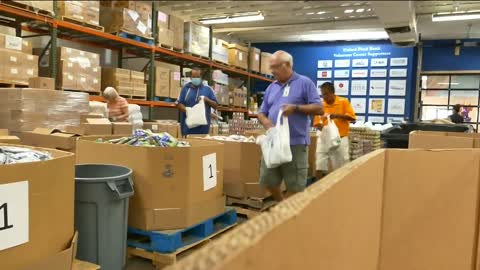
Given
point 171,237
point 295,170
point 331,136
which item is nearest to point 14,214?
point 171,237

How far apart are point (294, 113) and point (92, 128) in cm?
174

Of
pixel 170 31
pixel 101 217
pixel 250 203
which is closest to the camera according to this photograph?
pixel 101 217

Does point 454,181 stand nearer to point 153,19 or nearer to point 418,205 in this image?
point 418,205

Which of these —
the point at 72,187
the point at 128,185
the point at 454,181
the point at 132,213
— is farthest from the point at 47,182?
the point at 454,181

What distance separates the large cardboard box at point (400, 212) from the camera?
28.9 inches

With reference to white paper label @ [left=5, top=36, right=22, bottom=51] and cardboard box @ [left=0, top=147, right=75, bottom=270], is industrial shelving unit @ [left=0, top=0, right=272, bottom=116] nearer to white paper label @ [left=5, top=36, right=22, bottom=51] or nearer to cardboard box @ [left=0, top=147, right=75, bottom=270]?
white paper label @ [left=5, top=36, right=22, bottom=51]

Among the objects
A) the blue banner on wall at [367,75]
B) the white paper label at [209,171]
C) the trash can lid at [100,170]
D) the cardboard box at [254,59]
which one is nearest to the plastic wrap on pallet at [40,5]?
the trash can lid at [100,170]

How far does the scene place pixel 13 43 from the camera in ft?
13.6

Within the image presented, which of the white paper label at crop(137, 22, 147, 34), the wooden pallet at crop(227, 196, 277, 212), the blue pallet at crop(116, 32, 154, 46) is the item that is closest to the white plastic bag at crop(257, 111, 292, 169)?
the wooden pallet at crop(227, 196, 277, 212)

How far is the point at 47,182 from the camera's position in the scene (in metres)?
1.59

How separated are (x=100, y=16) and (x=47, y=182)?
4609mm

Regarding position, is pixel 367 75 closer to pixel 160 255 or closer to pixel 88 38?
pixel 88 38

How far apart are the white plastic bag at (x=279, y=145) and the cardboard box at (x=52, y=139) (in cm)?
149

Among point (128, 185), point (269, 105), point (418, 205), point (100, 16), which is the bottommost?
point (128, 185)
